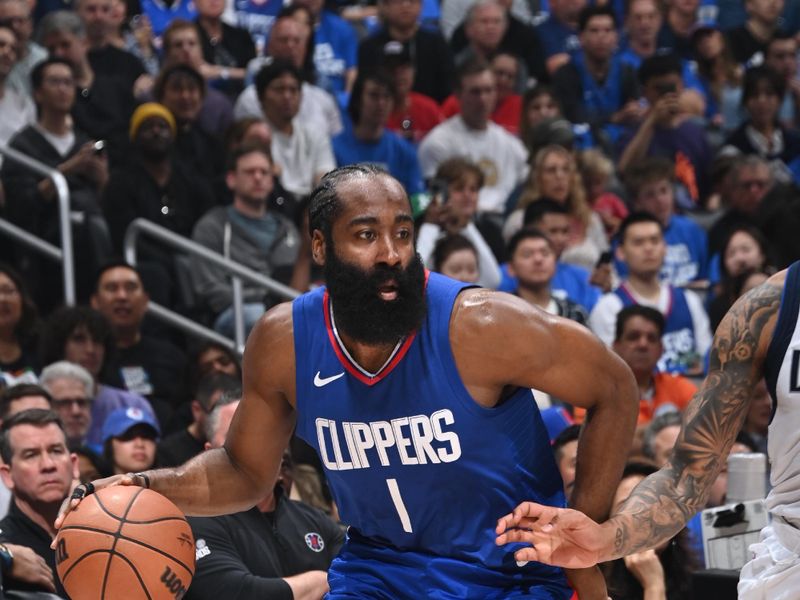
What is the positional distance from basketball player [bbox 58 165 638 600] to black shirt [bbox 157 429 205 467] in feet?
9.97

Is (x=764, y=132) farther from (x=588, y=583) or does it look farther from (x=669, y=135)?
(x=588, y=583)

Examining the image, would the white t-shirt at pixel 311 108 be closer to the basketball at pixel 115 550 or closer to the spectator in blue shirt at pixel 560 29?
the spectator in blue shirt at pixel 560 29

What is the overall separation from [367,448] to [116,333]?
4970 millimetres

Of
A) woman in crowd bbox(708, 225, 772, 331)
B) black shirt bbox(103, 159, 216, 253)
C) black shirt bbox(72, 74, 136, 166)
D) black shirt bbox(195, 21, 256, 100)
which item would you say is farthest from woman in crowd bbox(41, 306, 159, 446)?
woman in crowd bbox(708, 225, 772, 331)

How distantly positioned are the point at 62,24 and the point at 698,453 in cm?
773

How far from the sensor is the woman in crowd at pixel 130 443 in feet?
23.4

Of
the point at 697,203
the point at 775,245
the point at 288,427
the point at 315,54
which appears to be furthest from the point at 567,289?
the point at 288,427

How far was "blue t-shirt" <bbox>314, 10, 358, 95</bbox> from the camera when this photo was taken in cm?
1251

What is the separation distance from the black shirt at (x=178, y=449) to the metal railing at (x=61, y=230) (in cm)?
164

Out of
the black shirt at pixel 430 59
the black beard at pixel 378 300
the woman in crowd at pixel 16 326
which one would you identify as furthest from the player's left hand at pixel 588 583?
the black shirt at pixel 430 59

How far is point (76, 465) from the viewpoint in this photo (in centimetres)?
621

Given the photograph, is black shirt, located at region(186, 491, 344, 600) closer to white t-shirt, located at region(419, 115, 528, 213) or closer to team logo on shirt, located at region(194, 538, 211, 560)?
team logo on shirt, located at region(194, 538, 211, 560)

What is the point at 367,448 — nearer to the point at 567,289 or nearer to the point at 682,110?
the point at 567,289

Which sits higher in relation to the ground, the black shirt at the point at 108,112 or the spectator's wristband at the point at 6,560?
the black shirt at the point at 108,112
